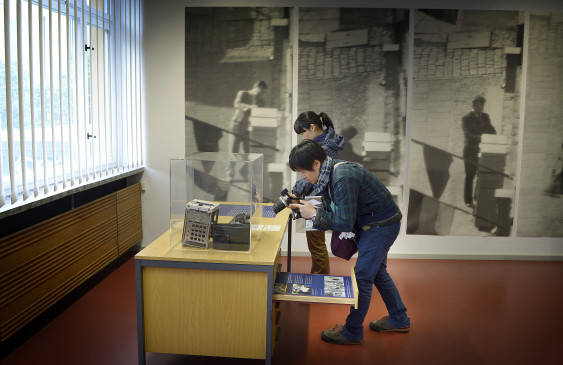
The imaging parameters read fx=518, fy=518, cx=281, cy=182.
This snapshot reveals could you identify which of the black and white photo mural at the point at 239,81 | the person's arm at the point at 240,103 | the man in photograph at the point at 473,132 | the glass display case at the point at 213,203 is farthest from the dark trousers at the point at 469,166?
the glass display case at the point at 213,203

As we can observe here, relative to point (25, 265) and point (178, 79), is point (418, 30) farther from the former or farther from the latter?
point (25, 265)

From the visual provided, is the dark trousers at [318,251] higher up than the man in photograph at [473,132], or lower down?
lower down

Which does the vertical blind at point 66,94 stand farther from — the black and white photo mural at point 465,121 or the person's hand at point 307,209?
the black and white photo mural at point 465,121

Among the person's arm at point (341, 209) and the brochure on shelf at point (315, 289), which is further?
the person's arm at point (341, 209)

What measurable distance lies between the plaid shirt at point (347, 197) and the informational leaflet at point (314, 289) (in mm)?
308

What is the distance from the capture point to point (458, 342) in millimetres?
3445

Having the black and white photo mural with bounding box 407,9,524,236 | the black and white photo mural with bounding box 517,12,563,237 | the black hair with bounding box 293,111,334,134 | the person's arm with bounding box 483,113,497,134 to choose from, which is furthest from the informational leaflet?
the black and white photo mural with bounding box 517,12,563,237

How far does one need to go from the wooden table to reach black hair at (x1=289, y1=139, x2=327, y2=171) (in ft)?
1.68

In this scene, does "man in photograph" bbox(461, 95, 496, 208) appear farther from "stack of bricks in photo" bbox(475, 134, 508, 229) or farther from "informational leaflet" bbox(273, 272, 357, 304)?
"informational leaflet" bbox(273, 272, 357, 304)

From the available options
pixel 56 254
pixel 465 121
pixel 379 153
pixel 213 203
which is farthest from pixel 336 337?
pixel 465 121

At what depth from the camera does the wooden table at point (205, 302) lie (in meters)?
2.67

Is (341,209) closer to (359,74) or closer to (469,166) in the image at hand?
(359,74)

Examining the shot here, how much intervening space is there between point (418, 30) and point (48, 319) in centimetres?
422

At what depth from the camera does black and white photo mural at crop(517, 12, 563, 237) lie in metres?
5.27
